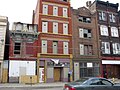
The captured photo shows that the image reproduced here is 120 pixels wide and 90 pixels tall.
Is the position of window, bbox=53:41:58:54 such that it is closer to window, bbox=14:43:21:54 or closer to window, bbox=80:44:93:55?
window, bbox=80:44:93:55

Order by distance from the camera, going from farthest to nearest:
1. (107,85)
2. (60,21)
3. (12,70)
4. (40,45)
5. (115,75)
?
(115,75), (60,21), (40,45), (12,70), (107,85)

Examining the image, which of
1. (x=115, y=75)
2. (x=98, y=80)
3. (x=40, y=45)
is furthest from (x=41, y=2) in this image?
(x=98, y=80)

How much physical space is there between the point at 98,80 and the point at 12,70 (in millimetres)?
18740

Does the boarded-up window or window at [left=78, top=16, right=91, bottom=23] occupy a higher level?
window at [left=78, top=16, right=91, bottom=23]

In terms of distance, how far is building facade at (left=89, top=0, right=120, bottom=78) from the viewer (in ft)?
112

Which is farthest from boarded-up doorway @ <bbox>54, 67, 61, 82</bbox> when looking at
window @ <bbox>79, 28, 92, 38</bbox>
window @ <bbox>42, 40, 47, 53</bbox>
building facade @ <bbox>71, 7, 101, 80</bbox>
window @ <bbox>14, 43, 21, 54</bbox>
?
window @ <bbox>79, 28, 92, 38</bbox>

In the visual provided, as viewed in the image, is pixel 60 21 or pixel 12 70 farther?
pixel 60 21

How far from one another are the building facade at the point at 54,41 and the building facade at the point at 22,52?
985 millimetres

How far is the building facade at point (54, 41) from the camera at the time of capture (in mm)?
29562

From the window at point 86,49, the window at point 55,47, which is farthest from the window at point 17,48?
the window at point 86,49

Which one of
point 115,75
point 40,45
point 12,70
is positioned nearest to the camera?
point 12,70

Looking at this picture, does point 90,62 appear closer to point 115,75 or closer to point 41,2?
point 115,75

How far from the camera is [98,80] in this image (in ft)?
38.9

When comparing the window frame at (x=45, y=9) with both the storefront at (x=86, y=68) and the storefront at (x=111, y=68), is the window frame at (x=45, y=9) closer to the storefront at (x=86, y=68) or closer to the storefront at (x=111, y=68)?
the storefront at (x=86, y=68)
